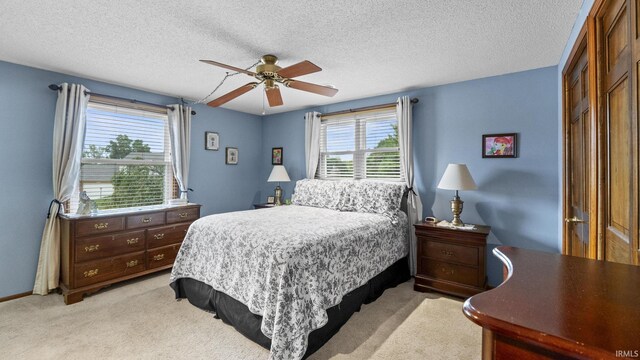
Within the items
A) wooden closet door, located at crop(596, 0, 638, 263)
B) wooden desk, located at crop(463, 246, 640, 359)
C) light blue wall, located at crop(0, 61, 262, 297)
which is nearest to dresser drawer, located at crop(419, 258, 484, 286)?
wooden closet door, located at crop(596, 0, 638, 263)

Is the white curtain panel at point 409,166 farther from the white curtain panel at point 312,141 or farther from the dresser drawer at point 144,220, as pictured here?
the dresser drawer at point 144,220

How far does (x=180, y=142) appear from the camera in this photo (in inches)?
162

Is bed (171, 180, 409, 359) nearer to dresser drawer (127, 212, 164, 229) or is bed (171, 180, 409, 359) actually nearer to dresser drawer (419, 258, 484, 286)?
dresser drawer (419, 258, 484, 286)

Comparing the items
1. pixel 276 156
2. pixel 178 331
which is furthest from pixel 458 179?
pixel 276 156

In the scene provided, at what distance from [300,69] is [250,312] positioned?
1929 mm

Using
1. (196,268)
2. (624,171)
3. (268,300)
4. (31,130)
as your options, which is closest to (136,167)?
(31,130)

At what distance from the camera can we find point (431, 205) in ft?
12.0

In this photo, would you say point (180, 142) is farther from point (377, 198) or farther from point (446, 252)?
point (446, 252)

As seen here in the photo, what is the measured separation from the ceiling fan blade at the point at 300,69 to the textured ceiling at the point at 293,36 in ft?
0.89

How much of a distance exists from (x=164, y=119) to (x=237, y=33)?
8.20 feet

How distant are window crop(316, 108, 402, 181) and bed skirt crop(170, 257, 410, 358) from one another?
1.45 m

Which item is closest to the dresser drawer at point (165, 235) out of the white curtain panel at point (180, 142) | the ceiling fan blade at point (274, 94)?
the white curtain panel at point (180, 142)

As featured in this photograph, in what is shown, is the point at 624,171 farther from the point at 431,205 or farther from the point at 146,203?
the point at 146,203

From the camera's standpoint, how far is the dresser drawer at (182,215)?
3688 millimetres
